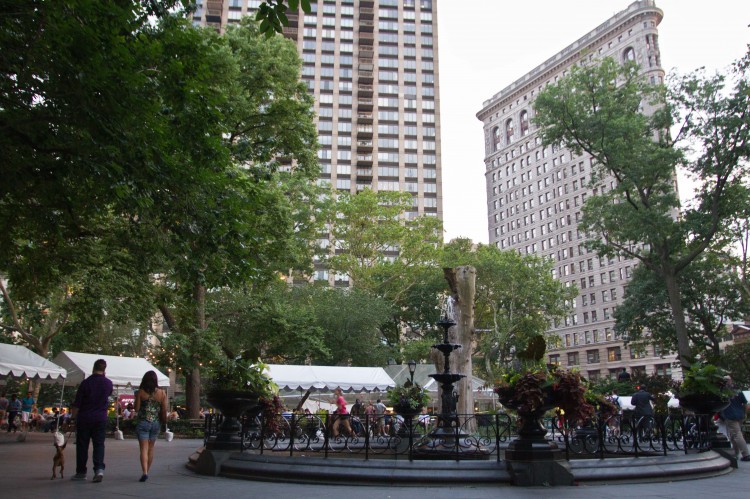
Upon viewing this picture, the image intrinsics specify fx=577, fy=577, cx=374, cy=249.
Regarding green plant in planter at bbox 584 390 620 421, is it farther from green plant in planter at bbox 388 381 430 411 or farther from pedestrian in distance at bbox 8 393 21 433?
pedestrian in distance at bbox 8 393 21 433

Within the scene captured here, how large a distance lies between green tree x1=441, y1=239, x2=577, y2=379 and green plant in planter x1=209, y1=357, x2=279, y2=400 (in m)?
36.2

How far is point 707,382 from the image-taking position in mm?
11617

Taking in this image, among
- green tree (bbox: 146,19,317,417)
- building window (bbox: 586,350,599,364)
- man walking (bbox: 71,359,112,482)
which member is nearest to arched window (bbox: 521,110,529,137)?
building window (bbox: 586,350,599,364)

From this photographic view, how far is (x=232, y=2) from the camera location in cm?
8619

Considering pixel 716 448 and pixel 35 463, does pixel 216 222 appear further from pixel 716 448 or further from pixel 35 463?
pixel 716 448

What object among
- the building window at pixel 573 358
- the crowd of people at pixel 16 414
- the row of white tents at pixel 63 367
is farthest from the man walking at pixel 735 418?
the building window at pixel 573 358

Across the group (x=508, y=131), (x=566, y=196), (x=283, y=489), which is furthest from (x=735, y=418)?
(x=508, y=131)

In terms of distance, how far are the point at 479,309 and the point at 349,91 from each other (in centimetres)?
4974

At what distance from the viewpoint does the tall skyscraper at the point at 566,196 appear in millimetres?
80125

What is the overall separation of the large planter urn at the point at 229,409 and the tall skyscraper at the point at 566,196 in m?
62.9

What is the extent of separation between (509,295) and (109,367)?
33.1m

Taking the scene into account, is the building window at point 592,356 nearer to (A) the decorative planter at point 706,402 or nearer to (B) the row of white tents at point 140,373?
(B) the row of white tents at point 140,373

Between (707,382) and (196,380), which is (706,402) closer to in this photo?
(707,382)

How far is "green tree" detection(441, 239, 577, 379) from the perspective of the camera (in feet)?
155
